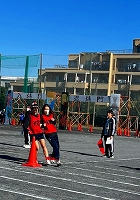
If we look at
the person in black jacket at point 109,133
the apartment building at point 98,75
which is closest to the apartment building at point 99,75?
the apartment building at point 98,75

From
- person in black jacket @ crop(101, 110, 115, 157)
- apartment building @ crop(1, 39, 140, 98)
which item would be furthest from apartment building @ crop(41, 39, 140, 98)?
person in black jacket @ crop(101, 110, 115, 157)

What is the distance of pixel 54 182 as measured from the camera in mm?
9117

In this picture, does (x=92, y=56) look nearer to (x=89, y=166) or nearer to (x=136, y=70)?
(x=136, y=70)

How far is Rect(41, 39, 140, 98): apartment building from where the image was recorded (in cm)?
6356

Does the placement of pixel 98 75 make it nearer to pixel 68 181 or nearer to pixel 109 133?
pixel 109 133

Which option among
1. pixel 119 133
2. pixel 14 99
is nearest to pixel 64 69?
pixel 14 99

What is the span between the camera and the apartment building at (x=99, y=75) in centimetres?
6356

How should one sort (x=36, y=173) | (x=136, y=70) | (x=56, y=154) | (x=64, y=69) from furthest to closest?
1. (x=64, y=69)
2. (x=136, y=70)
3. (x=56, y=154)
4. (x=36, y=173)

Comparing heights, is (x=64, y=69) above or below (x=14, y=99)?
above

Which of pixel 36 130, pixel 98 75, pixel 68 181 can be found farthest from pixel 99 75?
pixel 68 181

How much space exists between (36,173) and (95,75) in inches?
2251

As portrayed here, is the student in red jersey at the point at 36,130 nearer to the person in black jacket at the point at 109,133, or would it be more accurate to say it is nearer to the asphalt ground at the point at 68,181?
the asphalt ground at the point at 68,181

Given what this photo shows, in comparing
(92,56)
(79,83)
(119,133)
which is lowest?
(119,133)

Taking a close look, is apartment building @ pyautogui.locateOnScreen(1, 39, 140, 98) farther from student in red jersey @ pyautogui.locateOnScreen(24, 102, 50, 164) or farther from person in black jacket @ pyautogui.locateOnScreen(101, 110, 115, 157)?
student in red jersey @ pyautogui.locateOnScreen(24, 102, 50, 164)
